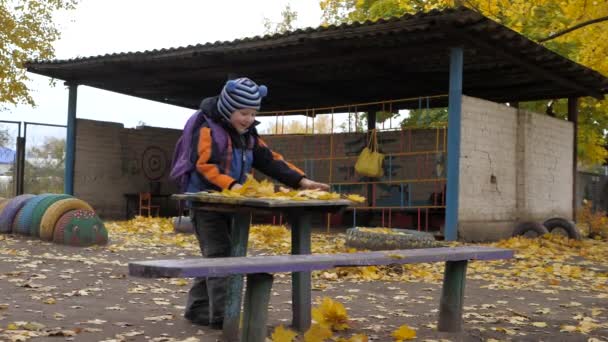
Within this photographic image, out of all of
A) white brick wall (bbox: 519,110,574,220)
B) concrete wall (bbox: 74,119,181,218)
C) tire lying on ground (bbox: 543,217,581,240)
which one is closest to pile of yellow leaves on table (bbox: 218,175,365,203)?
tire lying on ground (bbox: 543,217,581,240)

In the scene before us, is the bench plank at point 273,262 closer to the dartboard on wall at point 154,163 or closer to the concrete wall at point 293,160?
the concrete wall at point 293,160

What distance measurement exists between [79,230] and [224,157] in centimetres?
665

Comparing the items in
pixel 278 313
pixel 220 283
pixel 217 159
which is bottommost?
pixel 278 313

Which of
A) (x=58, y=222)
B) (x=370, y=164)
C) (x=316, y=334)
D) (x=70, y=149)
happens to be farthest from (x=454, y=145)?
(x=70, y=149)

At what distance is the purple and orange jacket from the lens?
4383 mm

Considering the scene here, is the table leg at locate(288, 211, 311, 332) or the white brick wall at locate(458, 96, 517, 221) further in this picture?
the white brick wall at locate(458, 96, 517, 221)

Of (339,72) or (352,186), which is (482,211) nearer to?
(339,72)

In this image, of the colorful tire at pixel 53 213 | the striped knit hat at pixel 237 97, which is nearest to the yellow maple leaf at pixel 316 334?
the striped knit hat at pixel 237 97

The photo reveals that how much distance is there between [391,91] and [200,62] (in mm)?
5110

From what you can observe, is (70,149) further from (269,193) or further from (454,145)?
(269,193)

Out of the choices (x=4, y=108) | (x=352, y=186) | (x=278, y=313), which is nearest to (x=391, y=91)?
(x=352, y=186)

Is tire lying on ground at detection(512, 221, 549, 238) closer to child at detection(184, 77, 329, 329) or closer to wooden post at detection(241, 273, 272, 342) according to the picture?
child at detection(184, 77, 329, 329)

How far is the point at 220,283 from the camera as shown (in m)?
4.55

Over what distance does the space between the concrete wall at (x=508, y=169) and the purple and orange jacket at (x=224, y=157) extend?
7.69 meters
